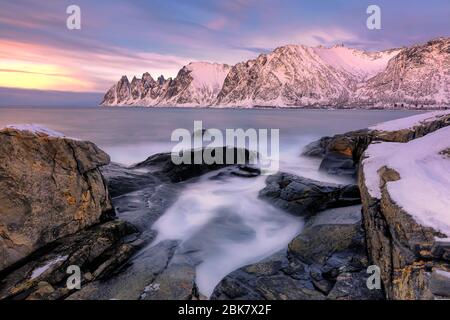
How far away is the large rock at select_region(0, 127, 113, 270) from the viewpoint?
21.4 feet

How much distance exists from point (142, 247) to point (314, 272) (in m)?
4.06

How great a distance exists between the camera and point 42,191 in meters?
7.11

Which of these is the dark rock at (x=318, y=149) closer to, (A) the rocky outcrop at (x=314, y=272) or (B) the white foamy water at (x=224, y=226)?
(B) the white foamy water at (x=224, y=226)

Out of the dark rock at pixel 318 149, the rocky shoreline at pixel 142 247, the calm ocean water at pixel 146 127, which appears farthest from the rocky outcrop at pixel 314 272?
the calm ocean water at pixel 146 127

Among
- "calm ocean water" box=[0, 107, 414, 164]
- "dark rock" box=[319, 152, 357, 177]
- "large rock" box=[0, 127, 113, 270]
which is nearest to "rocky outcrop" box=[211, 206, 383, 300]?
"large rock" box=[0, 127, 113, 270]

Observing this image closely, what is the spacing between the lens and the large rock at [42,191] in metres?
6.53

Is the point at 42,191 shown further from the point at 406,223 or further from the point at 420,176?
the point at 420,176

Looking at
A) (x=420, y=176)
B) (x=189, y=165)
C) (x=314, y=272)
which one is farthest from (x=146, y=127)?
(x=420, y=176)

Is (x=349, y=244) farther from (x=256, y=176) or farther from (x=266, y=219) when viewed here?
(x=256, y=176)

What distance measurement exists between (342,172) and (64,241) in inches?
448

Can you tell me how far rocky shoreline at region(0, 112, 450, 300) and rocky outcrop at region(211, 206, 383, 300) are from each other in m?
0.02

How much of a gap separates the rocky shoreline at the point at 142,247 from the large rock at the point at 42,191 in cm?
2
